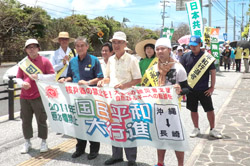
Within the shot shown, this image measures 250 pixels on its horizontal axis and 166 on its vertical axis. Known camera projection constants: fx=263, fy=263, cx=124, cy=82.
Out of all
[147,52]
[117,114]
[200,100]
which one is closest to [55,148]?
[117,114]

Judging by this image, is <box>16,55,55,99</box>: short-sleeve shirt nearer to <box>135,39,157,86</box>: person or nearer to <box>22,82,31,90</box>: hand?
<box>22,82,31,90</box>: hand

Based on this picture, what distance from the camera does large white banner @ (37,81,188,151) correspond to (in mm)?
3465

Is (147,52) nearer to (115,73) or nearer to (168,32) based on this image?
(115,73)

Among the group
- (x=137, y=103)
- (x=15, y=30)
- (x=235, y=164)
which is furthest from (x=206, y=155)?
(x=15, y=30)

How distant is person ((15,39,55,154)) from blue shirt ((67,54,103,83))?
474 mm

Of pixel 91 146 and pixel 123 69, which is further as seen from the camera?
pixel 91 146

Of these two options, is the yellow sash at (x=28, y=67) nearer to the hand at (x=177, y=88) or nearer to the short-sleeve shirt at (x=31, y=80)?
the short-sleeve shirt at (x=31, y=80)

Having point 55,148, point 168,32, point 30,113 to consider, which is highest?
point 168,32

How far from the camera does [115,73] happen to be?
389 centimetres

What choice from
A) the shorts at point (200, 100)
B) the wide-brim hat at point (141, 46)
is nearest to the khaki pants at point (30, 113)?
the wide-brim hat at point (141, 46)

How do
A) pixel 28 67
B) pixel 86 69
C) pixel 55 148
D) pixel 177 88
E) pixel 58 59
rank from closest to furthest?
pixel 177 88 < pixel 86 69 < pixel 28 67 < pixel 55 148 < pixel 58 59

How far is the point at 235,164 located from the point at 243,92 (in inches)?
296

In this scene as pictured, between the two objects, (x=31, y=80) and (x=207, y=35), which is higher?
(x=207, y=35)

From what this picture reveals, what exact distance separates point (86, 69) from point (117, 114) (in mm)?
939
